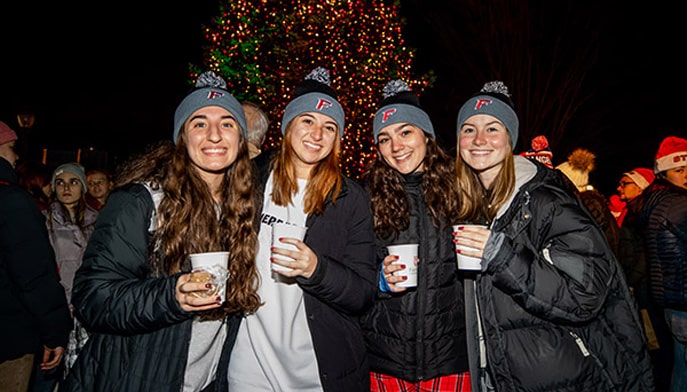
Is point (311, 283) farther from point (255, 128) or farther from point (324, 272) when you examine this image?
point (255, 128)

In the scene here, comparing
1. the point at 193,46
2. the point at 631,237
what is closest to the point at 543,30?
the point at 631,237

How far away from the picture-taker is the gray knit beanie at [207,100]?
255 cm

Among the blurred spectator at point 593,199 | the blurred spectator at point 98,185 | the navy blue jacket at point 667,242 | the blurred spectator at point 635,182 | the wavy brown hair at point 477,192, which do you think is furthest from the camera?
the blurred spectator at point 98,185

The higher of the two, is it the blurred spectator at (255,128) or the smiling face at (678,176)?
the blurred spectator at (255,128)

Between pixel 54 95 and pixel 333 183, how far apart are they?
35.2 meters

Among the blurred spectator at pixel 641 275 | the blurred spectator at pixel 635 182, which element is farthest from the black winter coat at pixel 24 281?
the blurred spectator at pixel 635 182

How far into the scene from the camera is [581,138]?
18875 mm

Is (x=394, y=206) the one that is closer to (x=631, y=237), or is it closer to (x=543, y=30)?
(x=631, y=237)

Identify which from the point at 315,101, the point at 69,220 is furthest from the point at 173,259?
the point at 69,220

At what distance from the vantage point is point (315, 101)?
310 centimetres

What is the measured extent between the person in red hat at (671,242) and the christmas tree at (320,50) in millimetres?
9851

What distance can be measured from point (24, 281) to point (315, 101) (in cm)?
251

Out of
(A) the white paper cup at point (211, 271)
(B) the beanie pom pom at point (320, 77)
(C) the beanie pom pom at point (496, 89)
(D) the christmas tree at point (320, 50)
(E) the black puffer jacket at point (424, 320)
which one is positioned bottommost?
(E) the black puffer jacket at point (424, 320)

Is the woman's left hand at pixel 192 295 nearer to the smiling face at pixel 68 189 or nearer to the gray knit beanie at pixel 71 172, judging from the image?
the smiling face at pixel 68 189
